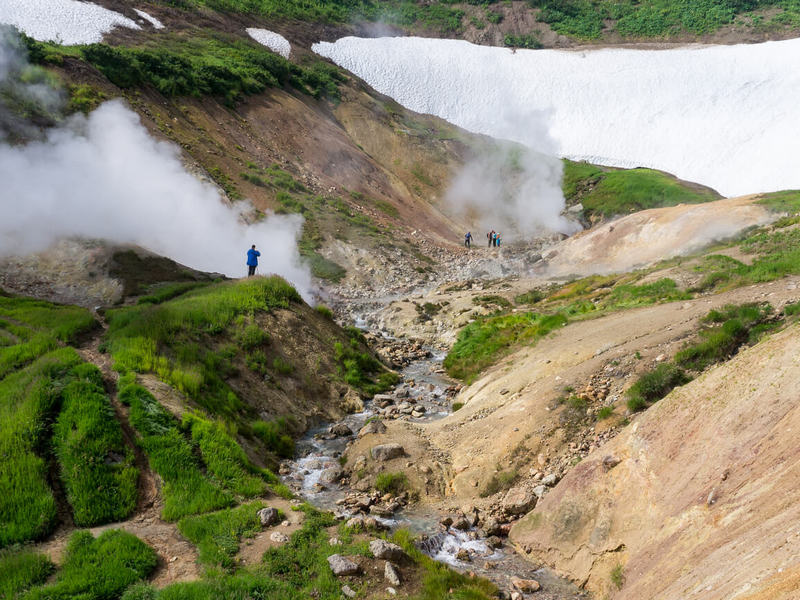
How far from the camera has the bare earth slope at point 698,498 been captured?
6.36 m

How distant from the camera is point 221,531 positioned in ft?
30.8

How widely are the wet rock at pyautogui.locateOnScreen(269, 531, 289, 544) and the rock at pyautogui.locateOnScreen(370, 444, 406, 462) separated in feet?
14.1

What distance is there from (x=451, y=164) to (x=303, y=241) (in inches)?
1104

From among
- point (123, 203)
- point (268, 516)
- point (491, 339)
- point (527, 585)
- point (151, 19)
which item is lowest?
point (527, 585)

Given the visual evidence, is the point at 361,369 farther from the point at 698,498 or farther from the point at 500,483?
the point at 698,498

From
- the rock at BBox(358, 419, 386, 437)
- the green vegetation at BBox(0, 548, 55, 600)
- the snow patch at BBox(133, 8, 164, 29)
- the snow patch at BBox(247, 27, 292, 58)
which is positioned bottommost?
the green vegetation at BBox(0, 548, 55, 600)

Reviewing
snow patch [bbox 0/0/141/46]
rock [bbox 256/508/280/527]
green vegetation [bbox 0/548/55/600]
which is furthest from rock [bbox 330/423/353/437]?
snow patch [bbox 0/0/141/46]

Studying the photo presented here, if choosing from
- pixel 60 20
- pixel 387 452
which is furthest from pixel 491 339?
pixel 60 20

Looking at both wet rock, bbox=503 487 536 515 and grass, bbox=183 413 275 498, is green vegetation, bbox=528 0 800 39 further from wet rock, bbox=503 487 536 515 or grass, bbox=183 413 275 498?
grass, bbox=183 413 275 498

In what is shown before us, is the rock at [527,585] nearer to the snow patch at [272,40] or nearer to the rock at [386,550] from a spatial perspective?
the rock at [386,550]

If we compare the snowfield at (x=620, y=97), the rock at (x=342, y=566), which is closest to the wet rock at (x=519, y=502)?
the rock at (x=342, y=566)

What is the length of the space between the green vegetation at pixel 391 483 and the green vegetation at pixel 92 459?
16.6 ft

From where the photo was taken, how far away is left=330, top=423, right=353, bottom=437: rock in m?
16.2

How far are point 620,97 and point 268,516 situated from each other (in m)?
83.4
